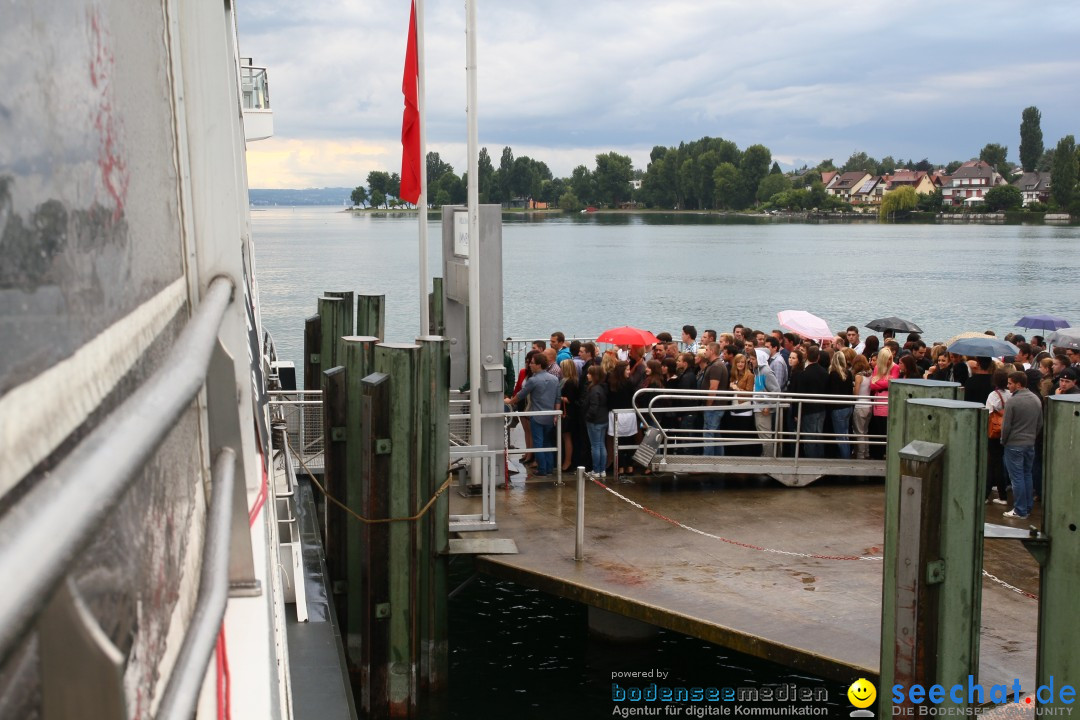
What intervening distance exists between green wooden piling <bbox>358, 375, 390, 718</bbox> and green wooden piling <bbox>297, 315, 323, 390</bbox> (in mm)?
6850

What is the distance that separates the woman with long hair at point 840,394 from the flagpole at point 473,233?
4039 mm

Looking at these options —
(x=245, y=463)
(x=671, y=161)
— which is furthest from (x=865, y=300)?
(x=671, y=161)

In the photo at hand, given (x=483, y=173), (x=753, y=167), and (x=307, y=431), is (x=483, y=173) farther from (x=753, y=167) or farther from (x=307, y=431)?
(x=753, y=167)

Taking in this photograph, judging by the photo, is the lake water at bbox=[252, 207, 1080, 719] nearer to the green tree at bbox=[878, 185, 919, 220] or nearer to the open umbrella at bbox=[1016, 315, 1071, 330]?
the green tree at bbox=[878, 185, 919, 220]

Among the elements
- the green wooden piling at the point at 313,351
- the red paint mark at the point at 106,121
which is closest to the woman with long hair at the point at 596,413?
the green wooden piling at the point at 313,351

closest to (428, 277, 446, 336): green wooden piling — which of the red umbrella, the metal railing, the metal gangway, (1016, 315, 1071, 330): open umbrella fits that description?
the red umbrella

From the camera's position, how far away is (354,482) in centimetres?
940

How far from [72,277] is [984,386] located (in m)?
11.9

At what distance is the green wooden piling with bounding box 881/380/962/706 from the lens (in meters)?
5.75

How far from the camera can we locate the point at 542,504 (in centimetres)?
1139

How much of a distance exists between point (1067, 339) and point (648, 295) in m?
46.9

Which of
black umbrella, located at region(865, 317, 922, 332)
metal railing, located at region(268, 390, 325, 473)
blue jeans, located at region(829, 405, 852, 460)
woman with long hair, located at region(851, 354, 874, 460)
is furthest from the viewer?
black umbrella, located at region(865, 317, 922, 332)

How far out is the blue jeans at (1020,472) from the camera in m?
10.7

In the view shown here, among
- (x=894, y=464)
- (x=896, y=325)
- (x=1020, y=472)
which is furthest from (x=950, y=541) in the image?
(x=896, y=325)
